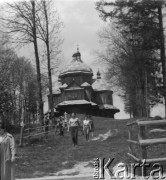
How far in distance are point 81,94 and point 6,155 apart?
4902cm

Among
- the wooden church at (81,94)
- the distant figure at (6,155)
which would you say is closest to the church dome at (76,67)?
the wooden church at (81,94)

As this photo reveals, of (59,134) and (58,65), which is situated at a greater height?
(58,65)

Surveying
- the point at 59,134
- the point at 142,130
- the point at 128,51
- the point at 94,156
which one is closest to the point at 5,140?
the point at 142,130

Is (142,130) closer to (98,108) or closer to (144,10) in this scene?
(144,10)

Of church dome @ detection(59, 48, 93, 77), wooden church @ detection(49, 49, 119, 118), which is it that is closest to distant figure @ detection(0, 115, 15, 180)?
wooden church @ detection(49, 49, 119, 118)

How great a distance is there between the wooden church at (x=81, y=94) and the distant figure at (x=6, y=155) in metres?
45.4

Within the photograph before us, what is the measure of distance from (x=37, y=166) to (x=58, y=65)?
17.5 m

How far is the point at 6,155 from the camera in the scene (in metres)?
7.57

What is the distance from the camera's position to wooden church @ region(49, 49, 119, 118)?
181ft

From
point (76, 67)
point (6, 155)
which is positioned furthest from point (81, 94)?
point (6, 155)

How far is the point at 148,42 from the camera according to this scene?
2992 centimetres

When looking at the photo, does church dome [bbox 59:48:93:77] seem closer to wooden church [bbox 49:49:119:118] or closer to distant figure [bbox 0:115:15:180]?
wooden church [bbox 49:49:119:118]

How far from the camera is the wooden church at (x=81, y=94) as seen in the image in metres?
55.1

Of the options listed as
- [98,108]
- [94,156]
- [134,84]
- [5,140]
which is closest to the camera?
[5,140]
